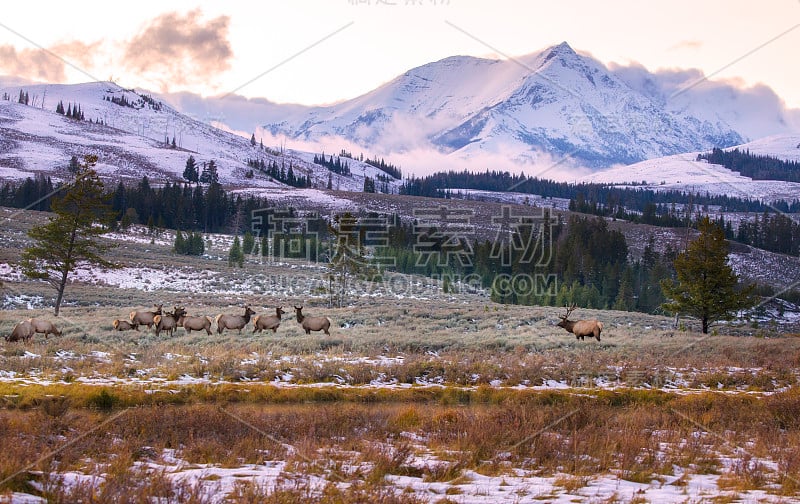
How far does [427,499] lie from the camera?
24.7 feet

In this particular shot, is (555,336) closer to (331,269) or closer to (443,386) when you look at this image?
(443,386)

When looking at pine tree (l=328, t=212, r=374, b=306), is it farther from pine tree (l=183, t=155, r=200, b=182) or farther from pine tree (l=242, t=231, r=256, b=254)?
pine tree (l=183, t=155, r=200, b=182)

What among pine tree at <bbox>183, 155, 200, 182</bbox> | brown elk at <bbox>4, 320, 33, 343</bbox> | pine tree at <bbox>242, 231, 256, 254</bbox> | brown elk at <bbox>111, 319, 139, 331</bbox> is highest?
pine tree at <bbox>183, 155, 200, 182</bbox>

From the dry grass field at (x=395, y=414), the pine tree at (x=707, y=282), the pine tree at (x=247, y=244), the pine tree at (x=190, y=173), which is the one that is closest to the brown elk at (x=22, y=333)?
the dry grass field at (x=395, y=414)

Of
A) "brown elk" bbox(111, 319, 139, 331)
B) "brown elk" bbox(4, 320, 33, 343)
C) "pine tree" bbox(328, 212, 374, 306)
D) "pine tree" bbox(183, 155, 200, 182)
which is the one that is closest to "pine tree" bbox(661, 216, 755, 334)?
"pine tree" bbox(328, 212, 374, 306)

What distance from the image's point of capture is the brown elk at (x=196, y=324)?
27078mm

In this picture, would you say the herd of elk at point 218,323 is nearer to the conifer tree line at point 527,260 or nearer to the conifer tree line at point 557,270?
the conifer tree line at point 527,260

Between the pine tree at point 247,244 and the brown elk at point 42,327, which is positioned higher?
the pine tree at point 247,244

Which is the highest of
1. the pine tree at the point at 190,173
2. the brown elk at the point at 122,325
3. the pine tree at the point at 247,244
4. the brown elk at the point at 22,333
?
the pine tree at the point at 190,173

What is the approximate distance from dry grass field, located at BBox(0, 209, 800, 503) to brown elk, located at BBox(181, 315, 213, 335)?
1.09ft

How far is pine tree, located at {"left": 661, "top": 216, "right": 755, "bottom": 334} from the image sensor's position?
34.6 meters

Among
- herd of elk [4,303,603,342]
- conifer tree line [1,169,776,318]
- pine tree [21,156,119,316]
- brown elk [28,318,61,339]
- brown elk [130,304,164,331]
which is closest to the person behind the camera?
brown elk [28,318,61,339]

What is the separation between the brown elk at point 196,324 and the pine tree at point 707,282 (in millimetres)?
24714

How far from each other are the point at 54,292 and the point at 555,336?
34242 mm
